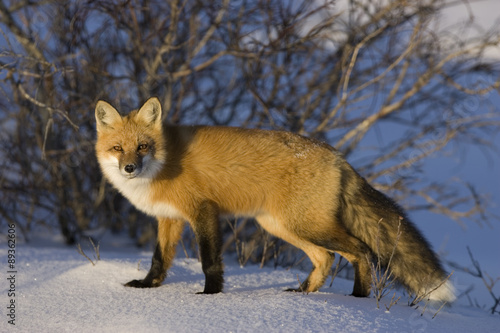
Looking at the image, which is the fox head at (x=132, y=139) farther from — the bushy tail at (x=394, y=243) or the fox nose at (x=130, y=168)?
the bushy tail at (x=394, y=243)

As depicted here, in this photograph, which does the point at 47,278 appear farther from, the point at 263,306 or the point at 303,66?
the point at 303,66

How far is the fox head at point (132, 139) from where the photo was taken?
3.08m

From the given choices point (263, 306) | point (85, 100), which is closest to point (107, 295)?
point (263, 306)

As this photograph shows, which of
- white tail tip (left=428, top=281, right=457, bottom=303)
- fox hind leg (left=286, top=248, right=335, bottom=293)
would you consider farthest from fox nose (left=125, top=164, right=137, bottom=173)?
white tail tip (left=428, top=281, right=457, bottom=303)

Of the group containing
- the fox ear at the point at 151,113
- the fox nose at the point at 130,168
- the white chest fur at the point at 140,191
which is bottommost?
the white chest fur at the point at 140,191

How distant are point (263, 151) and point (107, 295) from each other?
133 centimetres

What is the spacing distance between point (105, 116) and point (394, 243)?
2.09m

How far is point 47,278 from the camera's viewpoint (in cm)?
332

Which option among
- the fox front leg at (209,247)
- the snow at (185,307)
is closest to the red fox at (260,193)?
the fox front leg at (209,247)

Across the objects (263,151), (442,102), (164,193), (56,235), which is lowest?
(56,235)

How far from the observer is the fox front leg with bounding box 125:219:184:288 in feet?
10.9

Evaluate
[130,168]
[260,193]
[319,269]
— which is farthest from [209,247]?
[319,269]

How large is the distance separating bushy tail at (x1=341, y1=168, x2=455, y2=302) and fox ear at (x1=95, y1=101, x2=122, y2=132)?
1.58 m

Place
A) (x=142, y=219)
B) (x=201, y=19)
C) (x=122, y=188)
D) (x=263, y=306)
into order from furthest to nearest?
(x=142, y=219)
(x=201, y=19)
(x=122, y=188)
(x=263, y=306)
